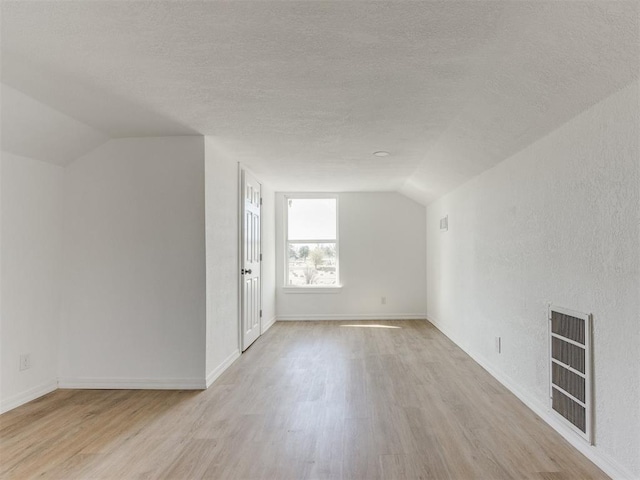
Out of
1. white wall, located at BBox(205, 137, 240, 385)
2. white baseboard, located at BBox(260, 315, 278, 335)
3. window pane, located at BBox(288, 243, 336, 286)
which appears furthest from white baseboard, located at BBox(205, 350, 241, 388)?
window pane, located at BBox(288, 243, 336, 286)

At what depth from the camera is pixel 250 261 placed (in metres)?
4.60

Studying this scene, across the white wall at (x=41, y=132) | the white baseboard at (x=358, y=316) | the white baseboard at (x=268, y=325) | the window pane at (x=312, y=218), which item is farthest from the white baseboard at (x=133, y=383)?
the window pane at (x=312, y=218)

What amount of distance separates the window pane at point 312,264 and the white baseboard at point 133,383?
331 centimetres

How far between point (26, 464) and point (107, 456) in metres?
0.41

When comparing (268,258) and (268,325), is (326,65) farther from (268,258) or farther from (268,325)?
(268,325)

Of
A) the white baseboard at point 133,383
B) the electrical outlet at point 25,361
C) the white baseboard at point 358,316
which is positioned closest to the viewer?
the electrical outlet at point 25,361

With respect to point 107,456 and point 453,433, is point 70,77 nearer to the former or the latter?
point 107,456

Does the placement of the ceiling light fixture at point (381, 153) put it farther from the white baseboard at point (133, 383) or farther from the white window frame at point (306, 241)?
the white baseboard at point (133, 383)

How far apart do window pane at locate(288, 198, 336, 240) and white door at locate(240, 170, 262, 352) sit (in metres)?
1.30

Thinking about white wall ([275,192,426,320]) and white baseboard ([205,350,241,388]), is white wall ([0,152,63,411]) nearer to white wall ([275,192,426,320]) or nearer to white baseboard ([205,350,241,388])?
white baseboard ([205,350,241,388])

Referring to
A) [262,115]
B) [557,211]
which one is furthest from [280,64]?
[557,211]

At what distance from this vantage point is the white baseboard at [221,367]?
325 centimetres

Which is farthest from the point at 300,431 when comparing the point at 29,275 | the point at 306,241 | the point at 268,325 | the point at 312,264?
the point at 306,241

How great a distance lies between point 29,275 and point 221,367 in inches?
68.4
